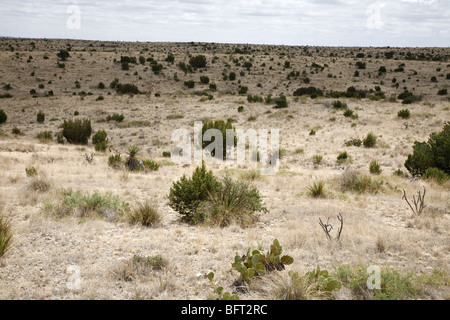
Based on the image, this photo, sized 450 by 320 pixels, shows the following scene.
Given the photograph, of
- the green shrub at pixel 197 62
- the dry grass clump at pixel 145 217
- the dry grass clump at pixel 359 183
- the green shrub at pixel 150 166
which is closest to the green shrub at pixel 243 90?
the green shrub at pixel 197 62

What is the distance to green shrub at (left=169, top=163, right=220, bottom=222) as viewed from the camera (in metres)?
8.10

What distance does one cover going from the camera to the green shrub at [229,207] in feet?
25.1

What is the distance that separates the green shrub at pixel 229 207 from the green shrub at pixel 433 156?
756 centimetres

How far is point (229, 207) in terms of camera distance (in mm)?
7934

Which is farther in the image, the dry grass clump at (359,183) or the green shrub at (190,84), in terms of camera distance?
the green shrub at (190,84)

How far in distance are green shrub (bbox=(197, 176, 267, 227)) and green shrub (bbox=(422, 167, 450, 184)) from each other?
6587 mm

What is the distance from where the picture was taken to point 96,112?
91.6 feet

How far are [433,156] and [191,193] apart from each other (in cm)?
939

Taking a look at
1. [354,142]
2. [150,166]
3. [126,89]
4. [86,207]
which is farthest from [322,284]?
[126,89]

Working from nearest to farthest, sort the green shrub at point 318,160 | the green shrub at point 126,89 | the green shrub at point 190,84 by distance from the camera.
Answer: the green shrub at point 318,160, the green shrub at point 126,89, the green shrub at point 190,84
